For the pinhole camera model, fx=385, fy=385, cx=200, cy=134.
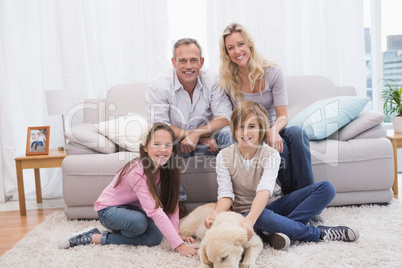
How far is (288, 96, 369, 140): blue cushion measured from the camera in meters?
2.35

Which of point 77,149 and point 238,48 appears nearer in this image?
point 238,48

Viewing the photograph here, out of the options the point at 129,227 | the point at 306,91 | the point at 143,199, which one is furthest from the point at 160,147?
the point at 306,91

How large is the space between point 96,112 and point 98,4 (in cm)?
94

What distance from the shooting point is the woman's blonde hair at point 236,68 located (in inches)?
87.4

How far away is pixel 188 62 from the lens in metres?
2.20

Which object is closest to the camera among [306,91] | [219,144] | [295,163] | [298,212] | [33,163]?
[298,212]

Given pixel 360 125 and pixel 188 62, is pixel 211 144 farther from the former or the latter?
pixel 360 125

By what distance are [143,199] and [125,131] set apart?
2.52ft

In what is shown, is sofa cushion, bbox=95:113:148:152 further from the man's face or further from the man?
the man's face

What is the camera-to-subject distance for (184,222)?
1.93 meters

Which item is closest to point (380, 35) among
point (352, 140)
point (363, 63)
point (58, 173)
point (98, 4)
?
point (363, 63)

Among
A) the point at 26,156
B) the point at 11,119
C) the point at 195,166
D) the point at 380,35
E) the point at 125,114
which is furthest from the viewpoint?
the point at 380,35

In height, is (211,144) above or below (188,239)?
above

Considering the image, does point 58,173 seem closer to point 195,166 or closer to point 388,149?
point 195,166
